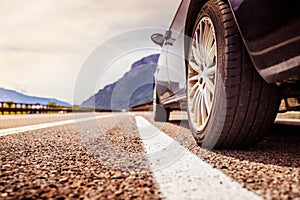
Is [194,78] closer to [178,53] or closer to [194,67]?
[194,67]

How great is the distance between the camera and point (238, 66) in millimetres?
1942

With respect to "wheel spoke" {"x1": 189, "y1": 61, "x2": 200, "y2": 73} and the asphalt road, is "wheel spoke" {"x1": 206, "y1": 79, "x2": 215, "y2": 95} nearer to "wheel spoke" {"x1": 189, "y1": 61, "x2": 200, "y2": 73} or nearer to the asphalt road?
"wheel spoke" {"x1": 189, "y1": 61, "x2": 200, "y2": 73}

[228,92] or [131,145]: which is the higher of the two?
[228,92]

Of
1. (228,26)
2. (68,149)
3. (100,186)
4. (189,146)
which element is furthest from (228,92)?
(68,149)

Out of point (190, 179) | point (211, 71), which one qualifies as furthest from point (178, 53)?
point (190, 179)

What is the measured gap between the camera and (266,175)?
1.55 metres

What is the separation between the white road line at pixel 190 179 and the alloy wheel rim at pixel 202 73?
17.3 inches

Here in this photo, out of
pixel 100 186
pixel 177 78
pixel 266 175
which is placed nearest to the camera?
pixel 100 186

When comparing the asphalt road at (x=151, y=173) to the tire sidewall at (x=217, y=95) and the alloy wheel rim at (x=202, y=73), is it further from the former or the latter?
the alloy wheel rim at (x=202, y=73)

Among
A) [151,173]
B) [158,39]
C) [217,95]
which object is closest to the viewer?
[151,173]

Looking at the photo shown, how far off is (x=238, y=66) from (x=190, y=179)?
804mm

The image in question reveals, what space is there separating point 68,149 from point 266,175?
165cm

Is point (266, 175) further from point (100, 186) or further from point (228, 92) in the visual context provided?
point (100, 186)

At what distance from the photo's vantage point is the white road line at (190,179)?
4.17 feet
